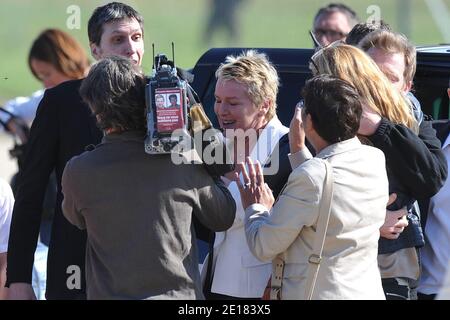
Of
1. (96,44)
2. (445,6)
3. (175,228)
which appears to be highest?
(445,6)

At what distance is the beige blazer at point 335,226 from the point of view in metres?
3.61

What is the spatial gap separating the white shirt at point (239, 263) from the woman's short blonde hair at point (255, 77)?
0.58ft

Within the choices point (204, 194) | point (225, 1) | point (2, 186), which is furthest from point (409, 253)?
point (225, 1)

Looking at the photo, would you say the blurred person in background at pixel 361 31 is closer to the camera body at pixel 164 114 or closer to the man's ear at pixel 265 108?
the man's ear at pixel 265 108

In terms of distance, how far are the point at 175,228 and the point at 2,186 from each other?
1.11 m

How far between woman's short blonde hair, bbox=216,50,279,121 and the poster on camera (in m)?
0.71

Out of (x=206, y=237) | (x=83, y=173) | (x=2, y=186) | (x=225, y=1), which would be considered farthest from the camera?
(x=225, y=1)

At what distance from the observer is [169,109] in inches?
137

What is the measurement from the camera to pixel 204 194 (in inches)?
142

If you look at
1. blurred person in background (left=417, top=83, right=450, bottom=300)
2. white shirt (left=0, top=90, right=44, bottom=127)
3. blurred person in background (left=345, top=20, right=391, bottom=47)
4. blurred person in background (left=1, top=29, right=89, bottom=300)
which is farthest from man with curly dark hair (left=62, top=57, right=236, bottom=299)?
white shirt (left=0, top=90, right=44, bottom=127)

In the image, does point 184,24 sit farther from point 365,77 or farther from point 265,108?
point 365,77

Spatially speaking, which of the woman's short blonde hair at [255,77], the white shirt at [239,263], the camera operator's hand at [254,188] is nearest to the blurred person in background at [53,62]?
the woman's short blonde hair at [255,77]

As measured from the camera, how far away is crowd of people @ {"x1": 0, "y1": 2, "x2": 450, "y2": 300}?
11.7 ft

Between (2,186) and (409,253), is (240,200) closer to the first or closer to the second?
(409,253)
